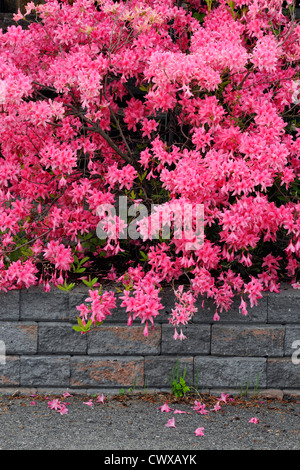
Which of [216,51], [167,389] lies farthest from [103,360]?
[216,51]

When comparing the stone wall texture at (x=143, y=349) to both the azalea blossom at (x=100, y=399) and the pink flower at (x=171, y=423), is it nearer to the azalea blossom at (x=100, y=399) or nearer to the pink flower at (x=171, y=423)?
the azalea blossom at (x=100, y=399)

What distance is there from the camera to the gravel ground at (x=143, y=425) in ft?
9.87

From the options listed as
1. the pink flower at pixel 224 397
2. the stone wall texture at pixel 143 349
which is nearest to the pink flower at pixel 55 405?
the stone wall texture at pixel 143 349

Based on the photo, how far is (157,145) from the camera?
3.44m

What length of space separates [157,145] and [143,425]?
1.66 meters

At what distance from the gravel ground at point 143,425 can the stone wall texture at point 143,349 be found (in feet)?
0.37

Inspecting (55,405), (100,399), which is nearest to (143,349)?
(100,399)

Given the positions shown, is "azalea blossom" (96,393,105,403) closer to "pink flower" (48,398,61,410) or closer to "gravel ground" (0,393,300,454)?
"gravel ground" (0,393,300,454)

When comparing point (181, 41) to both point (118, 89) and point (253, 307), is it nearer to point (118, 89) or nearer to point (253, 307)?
point (118, 89)

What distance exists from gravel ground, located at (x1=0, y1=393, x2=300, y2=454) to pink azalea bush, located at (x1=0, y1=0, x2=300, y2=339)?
1.68 ft

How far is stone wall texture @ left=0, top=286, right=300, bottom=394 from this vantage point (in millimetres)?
3652

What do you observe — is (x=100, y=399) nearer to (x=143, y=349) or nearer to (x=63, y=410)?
(x=63, y=410)

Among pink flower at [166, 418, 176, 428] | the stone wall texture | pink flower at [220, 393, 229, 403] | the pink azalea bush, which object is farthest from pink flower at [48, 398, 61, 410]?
pink flower at [220, 393, 229, 403]

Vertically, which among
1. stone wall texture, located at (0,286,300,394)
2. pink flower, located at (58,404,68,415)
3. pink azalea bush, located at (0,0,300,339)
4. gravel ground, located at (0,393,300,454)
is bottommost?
gravel ground, located at (0,393,300,454)
